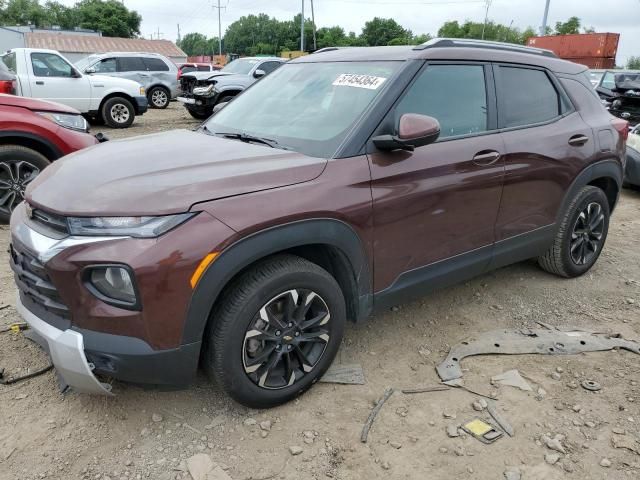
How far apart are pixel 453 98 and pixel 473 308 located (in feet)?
5.16

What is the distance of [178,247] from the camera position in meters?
2.15

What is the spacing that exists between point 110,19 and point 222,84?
63.9 m

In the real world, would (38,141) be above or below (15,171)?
above

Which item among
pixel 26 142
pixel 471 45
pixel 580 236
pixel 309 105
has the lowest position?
pixel 580 236

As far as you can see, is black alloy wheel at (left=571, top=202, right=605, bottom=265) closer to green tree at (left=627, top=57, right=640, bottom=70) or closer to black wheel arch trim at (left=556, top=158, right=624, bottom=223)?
black wheel arch trim at (left=556, top=158, right=624, bottom=223)

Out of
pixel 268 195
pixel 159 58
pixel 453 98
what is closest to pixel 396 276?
pixel 268 195

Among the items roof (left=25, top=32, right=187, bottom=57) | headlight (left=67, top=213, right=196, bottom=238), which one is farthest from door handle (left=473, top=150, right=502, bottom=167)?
roof (left=25, top=32, right=187, bottom=57)

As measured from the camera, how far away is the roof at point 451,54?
3148mm

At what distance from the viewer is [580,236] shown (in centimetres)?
427

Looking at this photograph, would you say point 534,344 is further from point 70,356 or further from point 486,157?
point 70,356

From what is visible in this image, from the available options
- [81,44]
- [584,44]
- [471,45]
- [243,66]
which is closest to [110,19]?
[81,44]

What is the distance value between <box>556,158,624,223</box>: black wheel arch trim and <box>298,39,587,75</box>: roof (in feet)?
2.50

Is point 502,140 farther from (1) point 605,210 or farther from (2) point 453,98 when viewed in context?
(1) point 605,210

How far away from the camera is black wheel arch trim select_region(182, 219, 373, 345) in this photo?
224 cm
